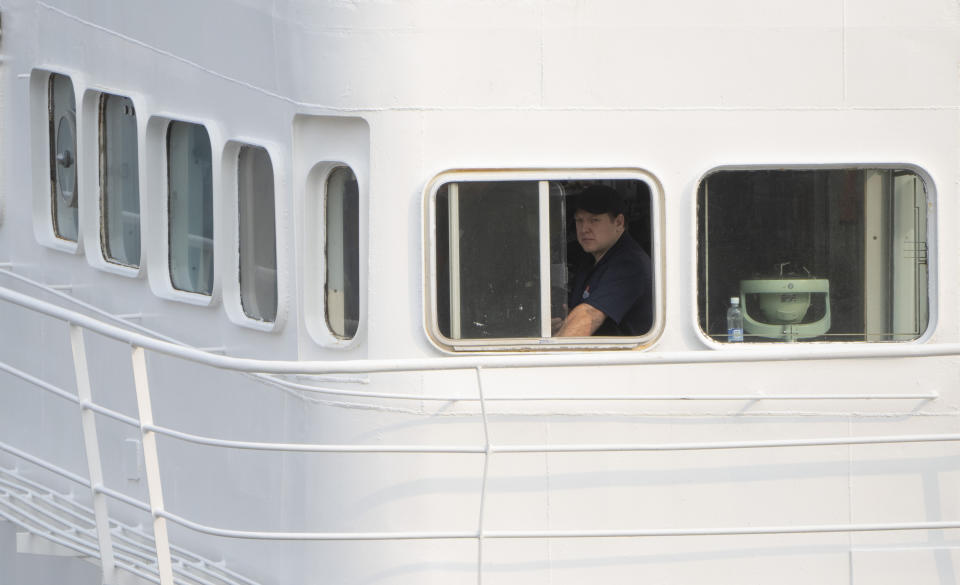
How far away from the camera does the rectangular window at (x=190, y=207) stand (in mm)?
5379

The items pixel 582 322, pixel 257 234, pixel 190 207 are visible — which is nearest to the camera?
pixel 582 322

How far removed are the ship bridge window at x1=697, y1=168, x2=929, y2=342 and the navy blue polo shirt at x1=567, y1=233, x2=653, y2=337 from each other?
208 mm

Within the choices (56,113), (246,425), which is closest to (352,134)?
(246,425)

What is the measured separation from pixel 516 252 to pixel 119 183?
2344mm

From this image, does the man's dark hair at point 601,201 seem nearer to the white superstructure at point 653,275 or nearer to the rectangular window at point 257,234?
the white superstructure at point 653,275

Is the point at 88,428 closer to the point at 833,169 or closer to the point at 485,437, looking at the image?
the point at 485,437

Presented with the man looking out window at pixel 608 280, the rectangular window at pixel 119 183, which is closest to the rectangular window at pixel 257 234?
the rectangular window at pixel 119 183

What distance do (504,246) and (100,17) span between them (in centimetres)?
247

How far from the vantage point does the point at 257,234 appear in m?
5.00

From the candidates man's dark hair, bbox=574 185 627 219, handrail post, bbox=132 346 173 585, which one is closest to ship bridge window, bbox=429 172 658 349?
man's dark hair, bbox=574 185 627 219

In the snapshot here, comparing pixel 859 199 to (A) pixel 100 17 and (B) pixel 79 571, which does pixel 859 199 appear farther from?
(B) pixel 79 571

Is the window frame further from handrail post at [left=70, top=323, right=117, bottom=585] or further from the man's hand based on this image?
handrail post at [left=70, top=323, right=117, bottom=585]

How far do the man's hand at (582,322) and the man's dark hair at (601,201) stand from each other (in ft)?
1.14

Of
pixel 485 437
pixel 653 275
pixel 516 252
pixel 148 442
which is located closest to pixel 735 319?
pixel 653 275
